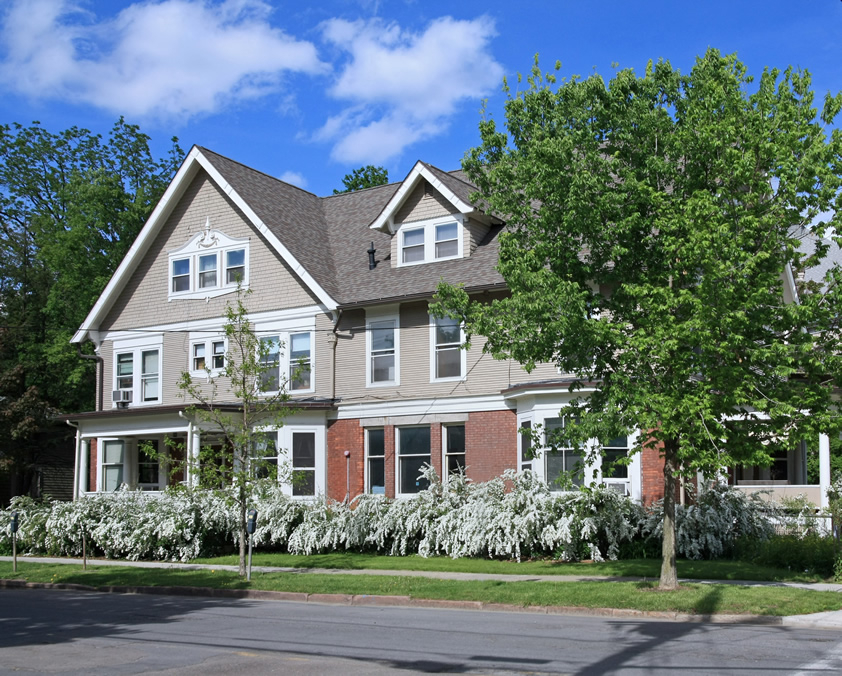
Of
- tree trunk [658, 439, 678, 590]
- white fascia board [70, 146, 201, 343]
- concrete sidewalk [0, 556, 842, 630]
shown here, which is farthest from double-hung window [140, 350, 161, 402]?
tree trunk [658, 439, 678, 590]

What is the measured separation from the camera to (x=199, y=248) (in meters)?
29.9

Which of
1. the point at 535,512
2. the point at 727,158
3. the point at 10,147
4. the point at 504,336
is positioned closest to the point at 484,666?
the point at 504,336

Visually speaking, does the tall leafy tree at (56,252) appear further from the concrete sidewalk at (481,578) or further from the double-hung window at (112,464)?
the concrete sidewalk at (481,578)

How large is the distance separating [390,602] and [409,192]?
14531 millimetres

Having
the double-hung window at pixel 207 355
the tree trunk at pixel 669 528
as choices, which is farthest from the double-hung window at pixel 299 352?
the tree trunk at pixel 669 528

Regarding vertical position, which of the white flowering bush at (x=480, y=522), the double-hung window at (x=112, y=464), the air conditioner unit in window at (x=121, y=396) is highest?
the air conditioner unit in window at (x=121, y=396)

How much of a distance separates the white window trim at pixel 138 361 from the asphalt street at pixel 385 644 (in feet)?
50.8

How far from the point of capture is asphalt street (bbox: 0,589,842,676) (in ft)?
31.2

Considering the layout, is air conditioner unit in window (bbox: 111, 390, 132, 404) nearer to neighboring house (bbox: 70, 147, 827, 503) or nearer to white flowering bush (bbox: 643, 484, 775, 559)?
neighboring house (bbox: 70, 147, 827, 503)

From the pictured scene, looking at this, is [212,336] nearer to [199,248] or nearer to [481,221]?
[199,248]

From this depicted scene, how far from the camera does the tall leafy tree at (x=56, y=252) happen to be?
37.1 m

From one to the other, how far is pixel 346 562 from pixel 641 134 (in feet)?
37.3

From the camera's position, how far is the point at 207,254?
29797 millimetres

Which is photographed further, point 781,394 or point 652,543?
point 652,543
